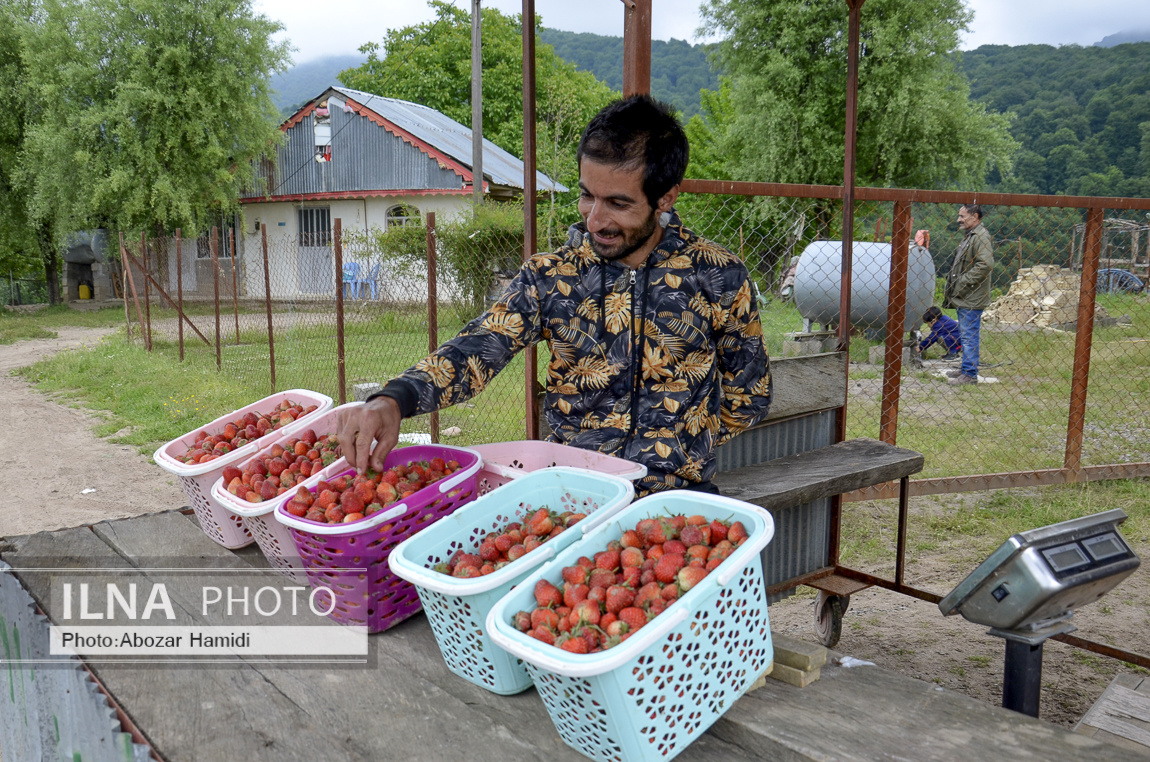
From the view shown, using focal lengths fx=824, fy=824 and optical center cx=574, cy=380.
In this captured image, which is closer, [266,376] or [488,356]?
[488,356]

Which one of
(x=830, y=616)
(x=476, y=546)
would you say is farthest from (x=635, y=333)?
(x=830, y=616)

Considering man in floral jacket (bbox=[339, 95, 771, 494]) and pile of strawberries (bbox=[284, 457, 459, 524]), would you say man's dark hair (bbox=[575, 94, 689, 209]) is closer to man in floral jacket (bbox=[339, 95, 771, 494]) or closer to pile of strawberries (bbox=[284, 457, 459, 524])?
man in floral jacket (bbox=[339, 95, 771, 494])

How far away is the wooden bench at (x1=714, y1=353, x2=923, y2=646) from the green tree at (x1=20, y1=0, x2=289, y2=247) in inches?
771

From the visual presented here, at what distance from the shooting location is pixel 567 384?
2455 millimetres

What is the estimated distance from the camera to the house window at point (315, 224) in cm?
2412

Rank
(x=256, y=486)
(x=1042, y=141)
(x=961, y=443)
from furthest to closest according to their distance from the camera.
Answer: (x=1042, y=141), (x=961, y=443), (x=256, y=486)

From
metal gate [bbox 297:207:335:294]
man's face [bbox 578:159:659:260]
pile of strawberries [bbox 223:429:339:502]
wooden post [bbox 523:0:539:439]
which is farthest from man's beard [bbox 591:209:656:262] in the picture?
metal gate [bbox 297:207:335:294]

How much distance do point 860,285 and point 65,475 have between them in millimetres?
8639

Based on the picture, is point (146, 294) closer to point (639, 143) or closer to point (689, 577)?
point (639, 143)

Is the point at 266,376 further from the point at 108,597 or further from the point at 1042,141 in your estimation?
the point at 1042,141

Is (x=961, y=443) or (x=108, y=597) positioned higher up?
(x=108, y=597)

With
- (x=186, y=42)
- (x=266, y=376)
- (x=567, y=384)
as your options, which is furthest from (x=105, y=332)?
(x=567, y=384)

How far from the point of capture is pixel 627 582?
1471mm

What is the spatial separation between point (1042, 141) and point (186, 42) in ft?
101
